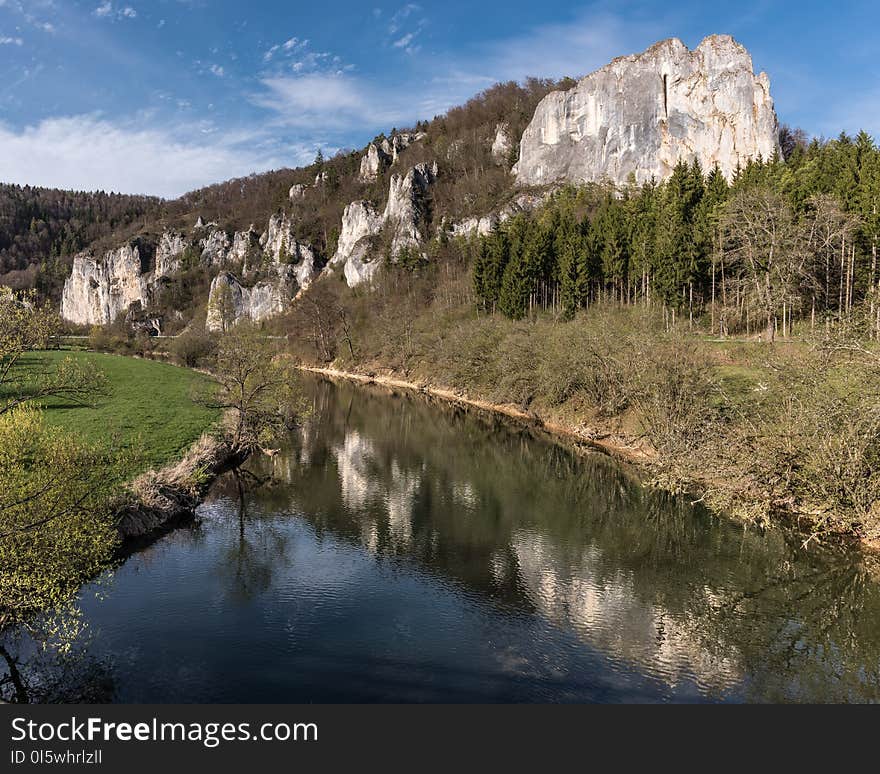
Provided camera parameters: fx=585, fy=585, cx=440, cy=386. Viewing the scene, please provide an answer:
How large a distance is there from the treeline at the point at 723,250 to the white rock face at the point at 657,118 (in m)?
22.7

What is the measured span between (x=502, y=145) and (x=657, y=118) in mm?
40393

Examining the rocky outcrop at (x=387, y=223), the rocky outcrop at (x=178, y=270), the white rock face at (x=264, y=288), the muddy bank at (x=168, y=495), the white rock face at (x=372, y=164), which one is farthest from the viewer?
the white rock face at (x=372, y=164)

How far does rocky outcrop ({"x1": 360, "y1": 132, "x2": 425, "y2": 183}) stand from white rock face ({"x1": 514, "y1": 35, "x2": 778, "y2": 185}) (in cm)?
4729

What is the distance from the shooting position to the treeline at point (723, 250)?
48094mm

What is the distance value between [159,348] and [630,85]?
317 feet

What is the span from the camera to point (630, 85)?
4210 inches

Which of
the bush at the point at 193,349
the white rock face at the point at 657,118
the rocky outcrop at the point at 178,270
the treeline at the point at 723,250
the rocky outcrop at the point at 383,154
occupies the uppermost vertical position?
Result: the rocky outcrop at the point at 383,154

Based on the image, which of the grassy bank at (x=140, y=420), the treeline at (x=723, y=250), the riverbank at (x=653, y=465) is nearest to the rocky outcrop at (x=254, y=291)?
the treeline at (x=723, y=250)

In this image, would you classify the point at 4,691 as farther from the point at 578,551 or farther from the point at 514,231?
the point at 514,231

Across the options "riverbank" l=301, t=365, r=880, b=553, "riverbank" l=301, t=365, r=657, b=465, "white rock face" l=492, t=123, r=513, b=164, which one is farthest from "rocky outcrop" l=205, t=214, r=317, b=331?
"riverbank" l=301, t=365, r=657, b=465

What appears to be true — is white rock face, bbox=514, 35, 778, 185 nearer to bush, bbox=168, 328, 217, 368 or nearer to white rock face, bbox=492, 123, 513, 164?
white rock face, bbox=492, 123, 513, 164

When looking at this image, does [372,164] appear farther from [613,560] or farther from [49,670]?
[49,670]

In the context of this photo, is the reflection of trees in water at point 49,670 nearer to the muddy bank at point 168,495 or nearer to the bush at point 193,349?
the muddy bank at point 168,495

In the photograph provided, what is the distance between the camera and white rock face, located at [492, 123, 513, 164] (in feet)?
439
